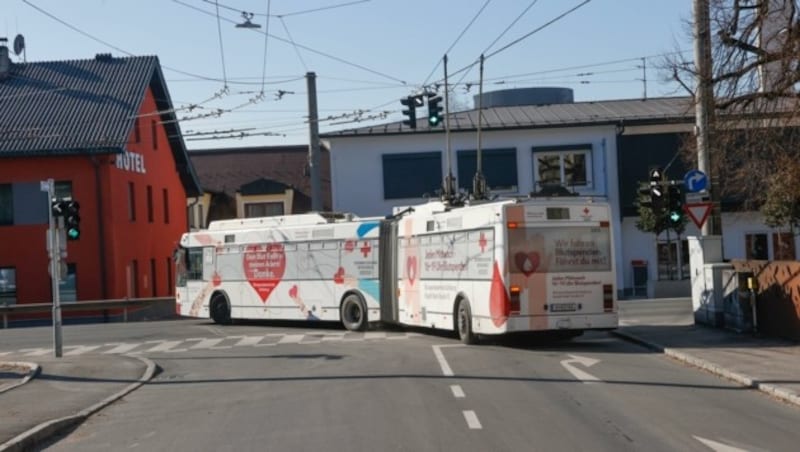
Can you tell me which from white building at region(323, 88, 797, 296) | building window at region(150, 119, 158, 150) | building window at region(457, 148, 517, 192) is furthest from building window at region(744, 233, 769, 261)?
building window at region(150, 119, 158, 150)

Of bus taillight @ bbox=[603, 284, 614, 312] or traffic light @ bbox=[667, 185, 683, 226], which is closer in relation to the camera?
bus taillight @ bbox=[603, 284, 614, 312]

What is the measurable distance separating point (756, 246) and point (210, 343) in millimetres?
30751

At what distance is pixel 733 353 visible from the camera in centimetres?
1914

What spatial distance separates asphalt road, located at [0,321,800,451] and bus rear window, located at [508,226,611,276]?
1684mm

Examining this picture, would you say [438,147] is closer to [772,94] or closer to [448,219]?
[448,219]

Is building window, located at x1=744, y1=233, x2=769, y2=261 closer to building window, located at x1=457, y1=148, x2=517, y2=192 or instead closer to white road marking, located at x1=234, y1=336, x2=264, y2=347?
building window, located at x1=457, y1=148, x2=517, y2=192

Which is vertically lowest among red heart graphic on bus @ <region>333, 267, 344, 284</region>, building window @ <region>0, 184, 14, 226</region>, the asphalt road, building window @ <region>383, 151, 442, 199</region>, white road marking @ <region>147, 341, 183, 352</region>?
white road marking @ <region>147, 341, 183, 352</region>

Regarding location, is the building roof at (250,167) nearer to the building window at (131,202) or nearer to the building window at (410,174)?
the building window at (410,174)

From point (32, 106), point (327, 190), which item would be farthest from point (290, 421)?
point (327, 190)

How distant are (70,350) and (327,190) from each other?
1471 inches

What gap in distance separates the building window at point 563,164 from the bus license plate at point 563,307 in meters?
29.3

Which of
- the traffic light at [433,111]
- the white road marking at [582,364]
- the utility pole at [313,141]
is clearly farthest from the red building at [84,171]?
the white road marking at [582,364]

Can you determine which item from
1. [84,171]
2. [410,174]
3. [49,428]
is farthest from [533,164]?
[49,428]

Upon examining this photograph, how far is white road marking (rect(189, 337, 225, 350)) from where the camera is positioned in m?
26.0
